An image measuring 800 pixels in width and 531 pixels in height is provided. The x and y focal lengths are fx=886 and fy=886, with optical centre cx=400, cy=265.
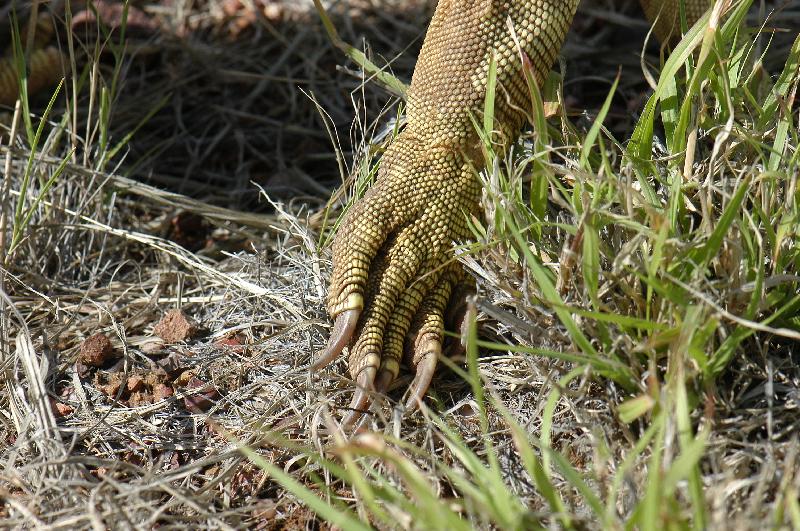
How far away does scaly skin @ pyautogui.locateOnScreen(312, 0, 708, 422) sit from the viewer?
183 centimetres

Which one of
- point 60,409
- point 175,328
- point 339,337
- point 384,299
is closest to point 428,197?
point 384,299

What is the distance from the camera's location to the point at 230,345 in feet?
6.93

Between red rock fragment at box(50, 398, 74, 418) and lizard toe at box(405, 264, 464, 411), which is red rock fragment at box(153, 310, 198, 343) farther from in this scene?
lizard toe at box(405, 264, 464, 411)

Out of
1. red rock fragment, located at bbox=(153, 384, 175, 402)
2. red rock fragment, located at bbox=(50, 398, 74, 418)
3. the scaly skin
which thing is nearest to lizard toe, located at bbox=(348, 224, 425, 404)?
the scaly skin

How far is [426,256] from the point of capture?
6.36 ft

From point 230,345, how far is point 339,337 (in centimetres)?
41

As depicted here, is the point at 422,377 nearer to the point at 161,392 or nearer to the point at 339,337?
the point at 339,337

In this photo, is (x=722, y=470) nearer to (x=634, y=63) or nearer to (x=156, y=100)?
(x=634, y=63)

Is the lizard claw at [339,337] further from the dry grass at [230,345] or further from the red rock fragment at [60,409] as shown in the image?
the red rock fragment at [60,409]

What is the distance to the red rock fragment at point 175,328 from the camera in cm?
218

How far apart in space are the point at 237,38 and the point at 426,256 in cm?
207

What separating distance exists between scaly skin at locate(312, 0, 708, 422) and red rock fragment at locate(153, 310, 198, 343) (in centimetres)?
48

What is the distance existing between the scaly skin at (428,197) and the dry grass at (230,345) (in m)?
0.10

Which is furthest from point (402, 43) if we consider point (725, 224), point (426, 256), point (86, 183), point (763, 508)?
point (763, 508)
